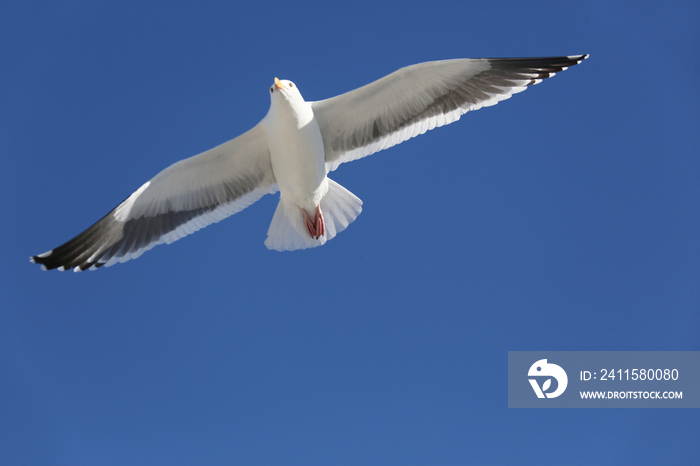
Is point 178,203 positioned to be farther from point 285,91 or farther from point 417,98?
point 417,98

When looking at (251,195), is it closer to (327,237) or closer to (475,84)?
(327,237)

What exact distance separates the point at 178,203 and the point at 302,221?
1056 millimetres

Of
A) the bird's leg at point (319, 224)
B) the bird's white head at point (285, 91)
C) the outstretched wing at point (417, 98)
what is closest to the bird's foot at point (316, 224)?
the bird's leg at point (319, 224)

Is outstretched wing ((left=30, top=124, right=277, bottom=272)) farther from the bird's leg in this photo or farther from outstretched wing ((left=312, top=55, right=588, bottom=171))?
outstretched wing ((left=312, top=55, right=588, bottom=171))

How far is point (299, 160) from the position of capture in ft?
18.2

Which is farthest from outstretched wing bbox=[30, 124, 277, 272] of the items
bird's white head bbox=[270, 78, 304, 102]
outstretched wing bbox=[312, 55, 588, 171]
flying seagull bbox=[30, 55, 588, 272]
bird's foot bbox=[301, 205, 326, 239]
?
outstretched wing bbox=[312, 55, 588, 171]

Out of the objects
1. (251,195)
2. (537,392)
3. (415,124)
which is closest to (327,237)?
(251,195)

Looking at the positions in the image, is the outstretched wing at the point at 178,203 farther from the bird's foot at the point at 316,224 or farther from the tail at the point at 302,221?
the bird's foot at the point at 316,224

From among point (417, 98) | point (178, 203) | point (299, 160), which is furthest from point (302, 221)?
point (417, 98)

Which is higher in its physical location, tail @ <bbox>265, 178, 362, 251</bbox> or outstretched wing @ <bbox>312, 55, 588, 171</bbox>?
outstretched wing @ <bbox>312, 55, 588, 171</bbox>

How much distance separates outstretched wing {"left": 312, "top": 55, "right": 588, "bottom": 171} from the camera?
213 inches

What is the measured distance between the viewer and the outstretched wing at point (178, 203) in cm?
562

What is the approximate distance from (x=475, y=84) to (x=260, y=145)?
5.87ft

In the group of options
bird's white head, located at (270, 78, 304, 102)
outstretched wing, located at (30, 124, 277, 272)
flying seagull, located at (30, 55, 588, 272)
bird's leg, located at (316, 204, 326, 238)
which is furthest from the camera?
bird's leg, located at (316, 204, 326, 238)
